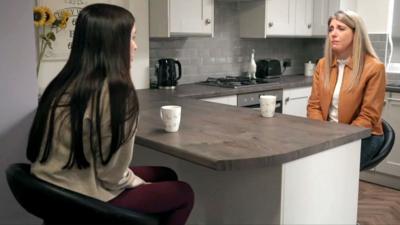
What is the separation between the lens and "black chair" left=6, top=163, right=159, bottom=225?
132 centimetres

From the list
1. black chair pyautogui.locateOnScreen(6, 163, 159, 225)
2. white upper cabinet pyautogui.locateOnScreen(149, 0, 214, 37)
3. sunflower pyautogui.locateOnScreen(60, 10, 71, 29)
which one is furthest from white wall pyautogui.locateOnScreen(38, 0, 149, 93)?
black chair pyautogui.locateOnScreen(6, 163, 159, 225)

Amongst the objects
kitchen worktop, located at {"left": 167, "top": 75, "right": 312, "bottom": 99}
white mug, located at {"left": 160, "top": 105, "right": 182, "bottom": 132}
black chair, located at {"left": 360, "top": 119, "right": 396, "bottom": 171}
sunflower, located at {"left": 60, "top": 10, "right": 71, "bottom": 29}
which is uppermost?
sunflower, located at {"left": 60, "top": 10, "right": 71, "bottom": 29}

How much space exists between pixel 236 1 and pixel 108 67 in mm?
3134

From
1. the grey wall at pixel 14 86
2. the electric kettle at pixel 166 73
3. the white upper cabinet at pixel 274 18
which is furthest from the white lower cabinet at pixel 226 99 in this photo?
the grey wall at pixel 14 86

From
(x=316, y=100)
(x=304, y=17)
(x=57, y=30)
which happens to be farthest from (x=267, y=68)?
(x=57, y=30)

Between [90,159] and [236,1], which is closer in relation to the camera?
[90,159]

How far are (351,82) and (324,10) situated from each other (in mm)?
2383

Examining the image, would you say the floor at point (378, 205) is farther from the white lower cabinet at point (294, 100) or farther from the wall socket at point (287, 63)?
the wall socket at point (287, 63)

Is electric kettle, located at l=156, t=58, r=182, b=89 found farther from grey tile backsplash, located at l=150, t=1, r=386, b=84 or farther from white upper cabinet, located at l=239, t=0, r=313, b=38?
white upper cabinet, located at l=239, t=0, r=313, b=38

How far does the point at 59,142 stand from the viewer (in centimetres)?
138

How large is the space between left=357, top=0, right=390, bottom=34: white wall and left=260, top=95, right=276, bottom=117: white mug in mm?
2794

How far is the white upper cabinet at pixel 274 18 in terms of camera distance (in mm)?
4180

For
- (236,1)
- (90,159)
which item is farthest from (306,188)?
(236,1)

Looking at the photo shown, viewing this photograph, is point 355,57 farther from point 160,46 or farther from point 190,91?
point 160,46
